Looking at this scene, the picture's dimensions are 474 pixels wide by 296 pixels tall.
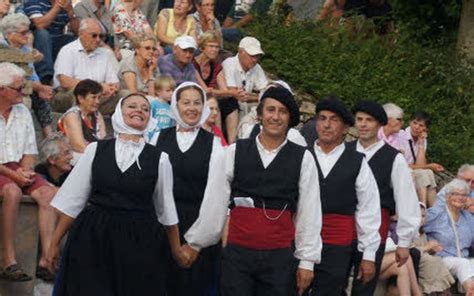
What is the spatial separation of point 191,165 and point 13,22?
12.8 ft

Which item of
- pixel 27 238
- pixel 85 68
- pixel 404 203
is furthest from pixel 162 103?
pixel 404 203

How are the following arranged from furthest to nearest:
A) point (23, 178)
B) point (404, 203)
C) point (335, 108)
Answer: point (23, 178)
point (404, 203)
point (335, 108)

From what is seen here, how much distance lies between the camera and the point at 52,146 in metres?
13.2

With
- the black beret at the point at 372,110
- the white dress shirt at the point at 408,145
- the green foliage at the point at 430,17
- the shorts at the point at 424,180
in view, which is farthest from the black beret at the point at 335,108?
the green foliage at the point at 430,17

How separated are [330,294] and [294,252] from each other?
3.18 feet

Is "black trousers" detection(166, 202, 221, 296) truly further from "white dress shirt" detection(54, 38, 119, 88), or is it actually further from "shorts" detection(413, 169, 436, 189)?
"shorts" detection(413, 169, 436, 189)

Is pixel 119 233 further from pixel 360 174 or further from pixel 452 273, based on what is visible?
pixel 452 273

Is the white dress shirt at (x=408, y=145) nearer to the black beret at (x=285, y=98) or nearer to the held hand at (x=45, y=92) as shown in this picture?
the held hand at (x=45, y=92)

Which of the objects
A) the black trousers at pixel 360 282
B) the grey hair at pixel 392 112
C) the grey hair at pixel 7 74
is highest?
the grey hair at pixel 7 74

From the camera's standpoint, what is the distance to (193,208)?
Answer: 38.1 feet

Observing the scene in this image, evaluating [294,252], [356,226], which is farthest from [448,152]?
[294,252]

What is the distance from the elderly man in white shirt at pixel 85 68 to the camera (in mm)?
15375

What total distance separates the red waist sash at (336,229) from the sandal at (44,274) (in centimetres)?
252

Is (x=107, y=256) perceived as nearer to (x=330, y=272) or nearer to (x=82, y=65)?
(x=330, y=272)
